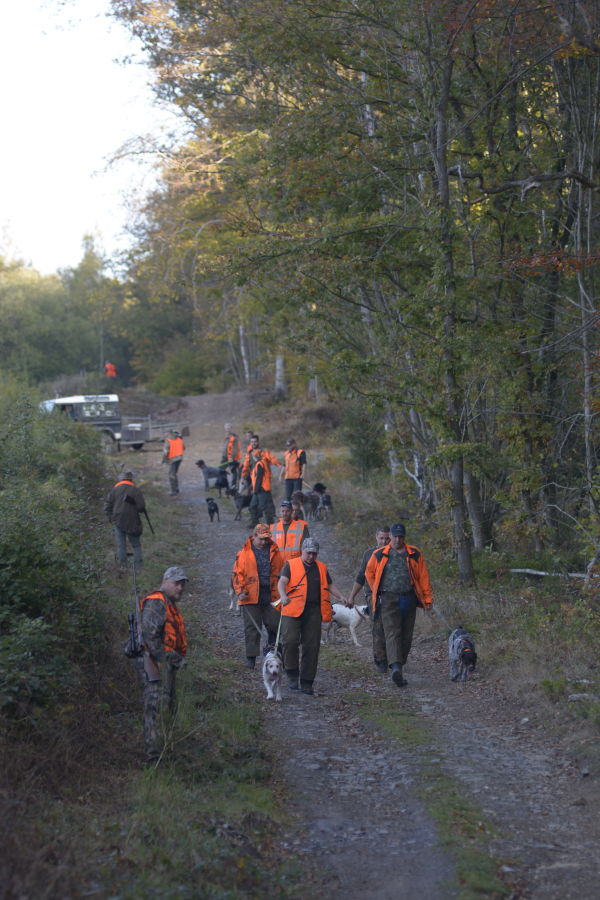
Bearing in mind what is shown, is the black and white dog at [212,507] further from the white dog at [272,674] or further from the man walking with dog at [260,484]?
the white dog at [272,674]

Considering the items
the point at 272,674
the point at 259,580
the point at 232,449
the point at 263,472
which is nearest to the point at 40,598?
the point at 272,674

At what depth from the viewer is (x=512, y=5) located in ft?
42.8

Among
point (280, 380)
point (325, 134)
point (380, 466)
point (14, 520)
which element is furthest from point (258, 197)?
point (280, 380)

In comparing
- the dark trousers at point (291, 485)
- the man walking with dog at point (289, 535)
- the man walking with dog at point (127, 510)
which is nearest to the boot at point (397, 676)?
the man walking with dog at point (289, 535)

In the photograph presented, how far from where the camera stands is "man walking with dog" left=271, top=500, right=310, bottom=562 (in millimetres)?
11961

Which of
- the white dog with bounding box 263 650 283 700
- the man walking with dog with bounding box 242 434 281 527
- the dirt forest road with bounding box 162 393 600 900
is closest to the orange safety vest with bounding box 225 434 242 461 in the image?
the man walking with dog with bounding box 242 434 281 527

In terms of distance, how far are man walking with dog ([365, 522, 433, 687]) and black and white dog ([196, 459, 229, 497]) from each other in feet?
46.1

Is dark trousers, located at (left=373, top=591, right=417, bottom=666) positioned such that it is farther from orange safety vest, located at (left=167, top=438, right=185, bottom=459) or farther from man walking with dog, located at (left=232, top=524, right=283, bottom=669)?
orange safety vest, located at (left=167, top=438, right=185, bottom=459)

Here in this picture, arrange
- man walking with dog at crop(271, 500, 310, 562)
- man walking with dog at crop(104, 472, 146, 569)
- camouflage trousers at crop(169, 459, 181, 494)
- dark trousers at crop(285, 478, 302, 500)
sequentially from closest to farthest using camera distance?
man walking with dog at crop(271, 500, 310, 562) → man walking with dog at crop(104, 472, 146, 569) → dark trousers at crop(285, 478, 302, 500) → camouflage trousers at crop(169, 459, 181, 494)

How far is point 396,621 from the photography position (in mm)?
10758

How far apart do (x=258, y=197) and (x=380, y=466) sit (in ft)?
26.3

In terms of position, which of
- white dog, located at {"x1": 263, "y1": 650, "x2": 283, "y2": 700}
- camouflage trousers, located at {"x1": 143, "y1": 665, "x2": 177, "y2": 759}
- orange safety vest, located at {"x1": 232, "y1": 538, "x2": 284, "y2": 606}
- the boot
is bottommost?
the boot

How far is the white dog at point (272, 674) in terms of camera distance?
32.3 ft

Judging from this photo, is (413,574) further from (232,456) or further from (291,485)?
(232,456)
